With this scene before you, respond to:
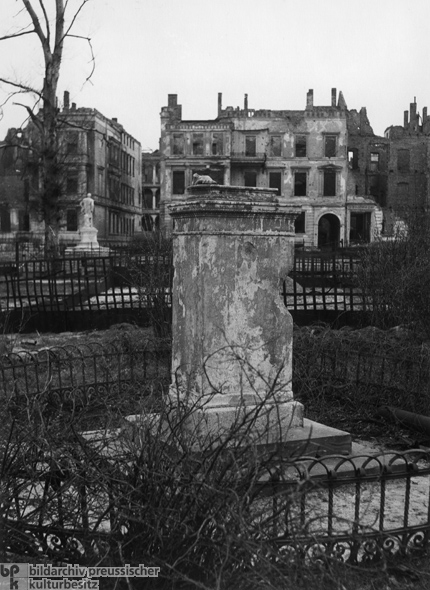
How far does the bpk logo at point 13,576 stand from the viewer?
3522mm

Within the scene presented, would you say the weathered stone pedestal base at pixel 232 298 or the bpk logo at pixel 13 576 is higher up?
the weathered stone pedestal base at pixel 232 298

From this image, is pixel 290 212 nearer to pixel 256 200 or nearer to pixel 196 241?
pixel 256 200

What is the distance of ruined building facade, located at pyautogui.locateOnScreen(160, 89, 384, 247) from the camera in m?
57.4

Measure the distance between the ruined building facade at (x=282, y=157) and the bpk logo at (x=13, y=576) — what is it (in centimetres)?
5408

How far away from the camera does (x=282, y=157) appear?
58.2 m

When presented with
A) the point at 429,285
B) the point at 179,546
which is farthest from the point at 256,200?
the point at 429,285

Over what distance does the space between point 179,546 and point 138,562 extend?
0.93 feet

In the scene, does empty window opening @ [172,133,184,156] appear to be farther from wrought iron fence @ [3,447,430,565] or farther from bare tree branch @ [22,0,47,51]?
wrought iron fence @ [3,447,430,565]

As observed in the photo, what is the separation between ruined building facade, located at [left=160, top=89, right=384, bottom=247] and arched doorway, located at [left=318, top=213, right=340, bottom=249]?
119 millimetres

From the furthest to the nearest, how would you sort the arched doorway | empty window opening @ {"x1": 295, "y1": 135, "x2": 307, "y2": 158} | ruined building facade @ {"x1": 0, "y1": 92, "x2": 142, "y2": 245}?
the arched doorway < empty window opening @ {"x1": 295, "y1": 135, "x2": 307, "y2": 158} < ruined building facade @ {"x1": 0, "y1": 92, "x2": 142, "y2": 245}

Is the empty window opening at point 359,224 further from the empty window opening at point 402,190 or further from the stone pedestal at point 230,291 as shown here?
the stone pedestal at point 230,291

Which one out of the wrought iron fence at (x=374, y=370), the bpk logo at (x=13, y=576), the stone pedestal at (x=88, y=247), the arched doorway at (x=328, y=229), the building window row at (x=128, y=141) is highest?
the building window row at (x=128, y=141)

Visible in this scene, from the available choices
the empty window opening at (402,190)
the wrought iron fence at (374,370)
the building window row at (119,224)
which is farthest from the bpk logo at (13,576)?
the empty window opening at (402,190)

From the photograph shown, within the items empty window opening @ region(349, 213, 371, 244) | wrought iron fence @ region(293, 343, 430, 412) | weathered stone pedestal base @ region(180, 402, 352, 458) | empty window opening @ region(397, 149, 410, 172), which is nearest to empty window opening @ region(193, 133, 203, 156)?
empty window opening @ region(349, 213, 371, 244)
